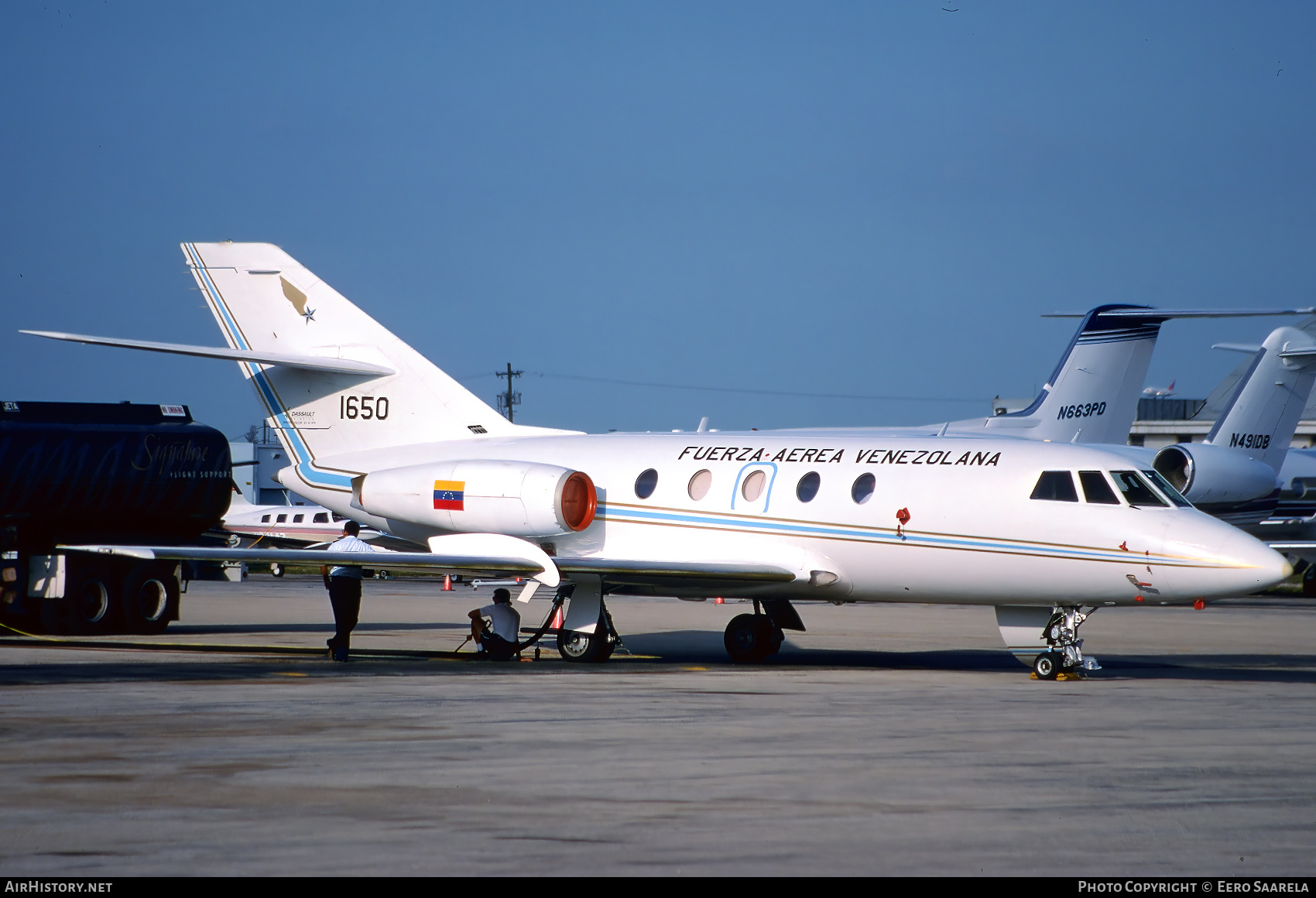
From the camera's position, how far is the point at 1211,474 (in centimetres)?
3109

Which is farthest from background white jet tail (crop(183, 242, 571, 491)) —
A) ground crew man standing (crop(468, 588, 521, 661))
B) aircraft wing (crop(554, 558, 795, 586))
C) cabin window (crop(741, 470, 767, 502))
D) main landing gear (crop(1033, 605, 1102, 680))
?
main landing gear (crop(1033, 605, 1102, 680))

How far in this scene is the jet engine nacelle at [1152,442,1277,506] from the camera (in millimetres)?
30750

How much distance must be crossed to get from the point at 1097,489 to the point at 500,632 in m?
7.98

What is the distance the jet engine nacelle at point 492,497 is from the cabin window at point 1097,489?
21.9ft

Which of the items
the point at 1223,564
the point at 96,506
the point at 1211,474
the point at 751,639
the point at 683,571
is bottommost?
the point at 751,639

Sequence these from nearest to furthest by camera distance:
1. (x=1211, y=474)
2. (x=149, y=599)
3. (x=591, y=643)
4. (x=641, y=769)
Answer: (x=641, y=769) → (x=591, y=643) → (x=149, y=599) → (x=1211, y=474)

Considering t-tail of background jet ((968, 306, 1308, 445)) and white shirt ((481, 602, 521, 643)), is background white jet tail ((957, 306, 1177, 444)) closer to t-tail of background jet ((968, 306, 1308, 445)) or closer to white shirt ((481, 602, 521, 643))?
t-tail of background jet ((968, 306, 1308, 445))

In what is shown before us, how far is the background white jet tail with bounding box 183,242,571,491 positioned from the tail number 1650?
12 mm

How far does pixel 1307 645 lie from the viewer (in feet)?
77.9

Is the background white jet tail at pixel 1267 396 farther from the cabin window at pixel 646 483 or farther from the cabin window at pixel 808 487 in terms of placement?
the cabin window at pixel 646 483

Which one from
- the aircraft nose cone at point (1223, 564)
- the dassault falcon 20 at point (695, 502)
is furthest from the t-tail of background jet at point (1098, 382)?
the aircraft nose cone at point (1223, 564)

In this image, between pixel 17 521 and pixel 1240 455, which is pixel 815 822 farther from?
pixel 1240 455

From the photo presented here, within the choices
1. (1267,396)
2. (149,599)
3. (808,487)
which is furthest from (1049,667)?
(1267,396)

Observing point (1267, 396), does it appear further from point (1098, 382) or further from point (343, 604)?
point (343, 604)
